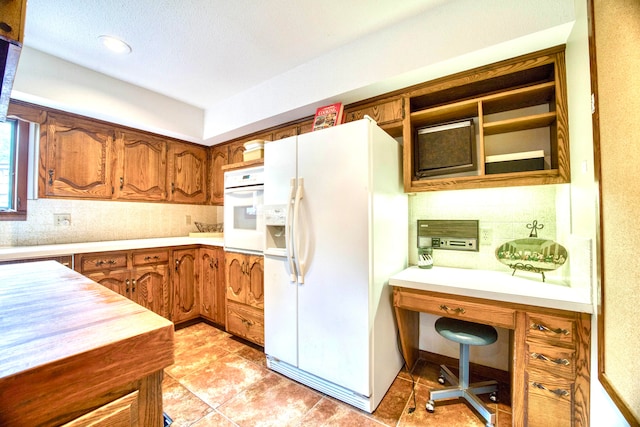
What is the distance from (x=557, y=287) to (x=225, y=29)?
2641 mm

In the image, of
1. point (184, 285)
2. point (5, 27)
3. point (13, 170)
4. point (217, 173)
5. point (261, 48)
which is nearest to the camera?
point (5, 27)

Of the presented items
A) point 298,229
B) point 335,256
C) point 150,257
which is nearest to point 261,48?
point 298,229

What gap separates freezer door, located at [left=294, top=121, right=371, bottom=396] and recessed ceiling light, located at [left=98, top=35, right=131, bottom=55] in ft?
5.22

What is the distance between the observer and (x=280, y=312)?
1.88 meters

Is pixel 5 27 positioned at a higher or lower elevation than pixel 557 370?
higher

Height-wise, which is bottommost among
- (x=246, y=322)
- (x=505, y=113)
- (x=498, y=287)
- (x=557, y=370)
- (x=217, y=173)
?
(x=246, y=322)

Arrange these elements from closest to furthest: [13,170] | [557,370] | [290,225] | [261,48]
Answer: [557,370]
[290,225]
[261,48]
[13,170]

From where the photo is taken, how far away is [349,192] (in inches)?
60.9

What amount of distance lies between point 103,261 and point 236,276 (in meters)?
1.13

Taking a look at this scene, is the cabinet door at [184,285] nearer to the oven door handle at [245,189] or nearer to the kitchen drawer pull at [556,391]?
the oven door handle at [245,189]

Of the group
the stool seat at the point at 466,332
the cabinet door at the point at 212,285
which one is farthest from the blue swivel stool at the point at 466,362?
the cabinet door at the point at 212,285

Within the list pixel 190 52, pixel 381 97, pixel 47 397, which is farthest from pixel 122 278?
pixel 381 97

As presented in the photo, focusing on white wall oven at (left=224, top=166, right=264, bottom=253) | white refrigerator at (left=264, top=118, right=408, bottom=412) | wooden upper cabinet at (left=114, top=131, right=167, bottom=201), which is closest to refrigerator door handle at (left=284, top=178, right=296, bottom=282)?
white refrigerator at (left=264, top=118, right=408, bottom=412)

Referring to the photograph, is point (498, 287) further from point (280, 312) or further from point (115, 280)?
point (115, 280)
